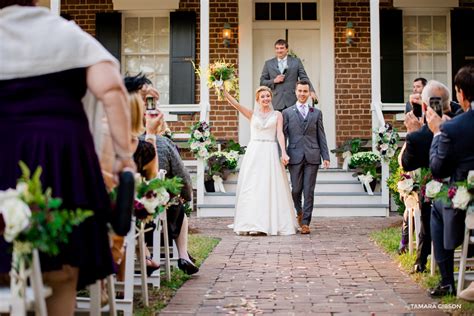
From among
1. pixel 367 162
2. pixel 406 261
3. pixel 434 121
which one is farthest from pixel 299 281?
pixel 367 162

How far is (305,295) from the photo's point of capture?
227 inches

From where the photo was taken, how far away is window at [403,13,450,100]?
47.8 ft

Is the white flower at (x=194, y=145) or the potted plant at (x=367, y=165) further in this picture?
the potted plant at (x=367, y=165)

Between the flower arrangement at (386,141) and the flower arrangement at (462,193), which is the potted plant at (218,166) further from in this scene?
the flower arrangement at (462,193)

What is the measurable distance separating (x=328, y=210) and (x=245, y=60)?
11.5 feet

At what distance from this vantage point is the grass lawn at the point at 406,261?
16.5ft

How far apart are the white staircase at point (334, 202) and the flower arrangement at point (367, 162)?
12.4 inches

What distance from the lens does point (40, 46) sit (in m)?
2.97

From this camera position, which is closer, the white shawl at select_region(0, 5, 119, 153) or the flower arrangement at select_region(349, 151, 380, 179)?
the white shawl at select_region(0, 5, 119, 153)

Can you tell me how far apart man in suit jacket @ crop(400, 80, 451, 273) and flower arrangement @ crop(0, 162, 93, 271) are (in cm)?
346

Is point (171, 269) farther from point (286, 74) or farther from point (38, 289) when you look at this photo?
point (286, 74)

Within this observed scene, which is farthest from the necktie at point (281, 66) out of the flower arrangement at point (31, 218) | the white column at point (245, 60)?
the flower arrangement at point (31, 218)

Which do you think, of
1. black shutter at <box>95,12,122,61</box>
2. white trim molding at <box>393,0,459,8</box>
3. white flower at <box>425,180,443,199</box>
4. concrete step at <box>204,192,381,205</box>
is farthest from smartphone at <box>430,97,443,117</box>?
black shutter at <box>95,12,122,61</box>

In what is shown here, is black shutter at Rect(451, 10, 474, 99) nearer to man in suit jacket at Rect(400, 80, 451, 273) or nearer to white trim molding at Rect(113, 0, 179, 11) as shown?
white trim molding at Rect(113, 0, 179, 11)
